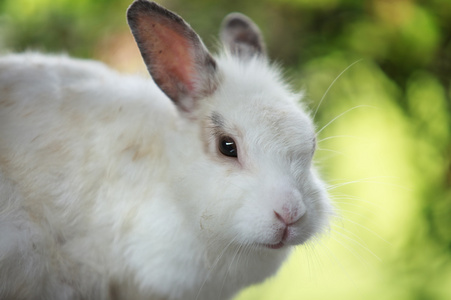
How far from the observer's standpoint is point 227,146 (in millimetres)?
1454

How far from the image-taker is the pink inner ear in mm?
1499

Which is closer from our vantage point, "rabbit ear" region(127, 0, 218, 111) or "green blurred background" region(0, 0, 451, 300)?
"rabbit ear" region(127, 0, 218, 111)

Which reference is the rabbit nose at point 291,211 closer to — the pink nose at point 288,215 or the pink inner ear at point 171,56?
the pink nose at point 288,215

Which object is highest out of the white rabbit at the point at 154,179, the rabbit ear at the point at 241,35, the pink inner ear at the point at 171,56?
the rabbit ear at the point at 241,35

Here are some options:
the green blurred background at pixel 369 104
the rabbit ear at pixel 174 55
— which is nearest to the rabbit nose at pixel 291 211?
the rabbit ear at pixel 174 55

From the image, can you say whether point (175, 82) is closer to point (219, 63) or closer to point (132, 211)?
point (219, 63)

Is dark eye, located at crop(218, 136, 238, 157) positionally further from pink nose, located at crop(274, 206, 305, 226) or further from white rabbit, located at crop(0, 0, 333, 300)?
pink nose, located at crop(274, 206, 305, 226)

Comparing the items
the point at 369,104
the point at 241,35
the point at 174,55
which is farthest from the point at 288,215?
the point at 369,104

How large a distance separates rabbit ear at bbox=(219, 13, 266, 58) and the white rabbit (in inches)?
11.3

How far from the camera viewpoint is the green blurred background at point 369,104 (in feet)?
7.86

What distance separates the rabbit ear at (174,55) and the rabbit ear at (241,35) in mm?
323

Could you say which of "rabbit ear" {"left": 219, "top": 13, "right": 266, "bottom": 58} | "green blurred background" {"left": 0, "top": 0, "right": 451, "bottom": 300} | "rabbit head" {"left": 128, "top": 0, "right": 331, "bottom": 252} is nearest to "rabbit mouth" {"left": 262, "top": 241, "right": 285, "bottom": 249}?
"rabbit head" {"left": 128, "top": 0, "right": 331, "bottom": 252}

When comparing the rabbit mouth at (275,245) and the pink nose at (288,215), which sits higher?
the pink nose at (288,215)

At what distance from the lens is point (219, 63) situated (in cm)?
167
